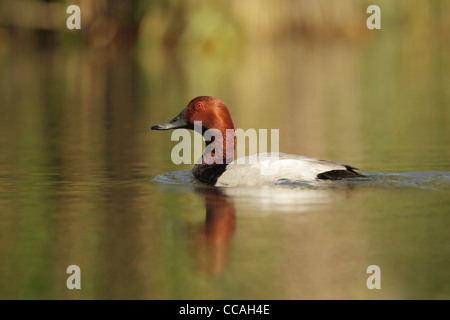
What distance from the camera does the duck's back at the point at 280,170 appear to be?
7887 mm

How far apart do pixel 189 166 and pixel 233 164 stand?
1389 millimetres

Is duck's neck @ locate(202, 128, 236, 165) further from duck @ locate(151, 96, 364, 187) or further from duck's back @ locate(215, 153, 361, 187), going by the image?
duck's back @ locate(215, 153, 361, 187)

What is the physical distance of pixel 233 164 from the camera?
26.9 ft

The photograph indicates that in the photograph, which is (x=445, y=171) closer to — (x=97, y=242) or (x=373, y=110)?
(x=97, y=242)

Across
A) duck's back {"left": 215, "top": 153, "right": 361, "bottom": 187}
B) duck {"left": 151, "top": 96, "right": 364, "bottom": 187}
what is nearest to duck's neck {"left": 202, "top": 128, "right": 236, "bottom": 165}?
duck {"left": 151, "top": 96, "right": 364, "bottom": 187}

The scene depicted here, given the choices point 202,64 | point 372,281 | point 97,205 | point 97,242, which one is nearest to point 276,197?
point 97,205

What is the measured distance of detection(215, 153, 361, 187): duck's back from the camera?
789cm

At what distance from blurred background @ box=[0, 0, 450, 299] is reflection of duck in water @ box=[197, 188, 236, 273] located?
0.08 ft

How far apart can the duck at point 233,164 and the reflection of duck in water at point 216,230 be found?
27cm

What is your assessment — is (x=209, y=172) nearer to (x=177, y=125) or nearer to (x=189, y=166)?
(x=177, y=125)

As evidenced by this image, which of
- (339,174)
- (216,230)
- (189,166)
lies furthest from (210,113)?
(216,230)

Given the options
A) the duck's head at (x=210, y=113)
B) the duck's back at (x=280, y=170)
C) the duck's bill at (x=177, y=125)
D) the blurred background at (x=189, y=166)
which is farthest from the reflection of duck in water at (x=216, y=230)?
the duck's bill at (x=177, y=125)

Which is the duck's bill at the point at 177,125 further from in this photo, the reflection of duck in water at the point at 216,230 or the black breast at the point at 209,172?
the reflection of duck in water at the point at 216,230

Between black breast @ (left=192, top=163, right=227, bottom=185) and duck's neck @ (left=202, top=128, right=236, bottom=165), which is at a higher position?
duck's neck @ (left=202, top=128, right=236, bottom=165)
